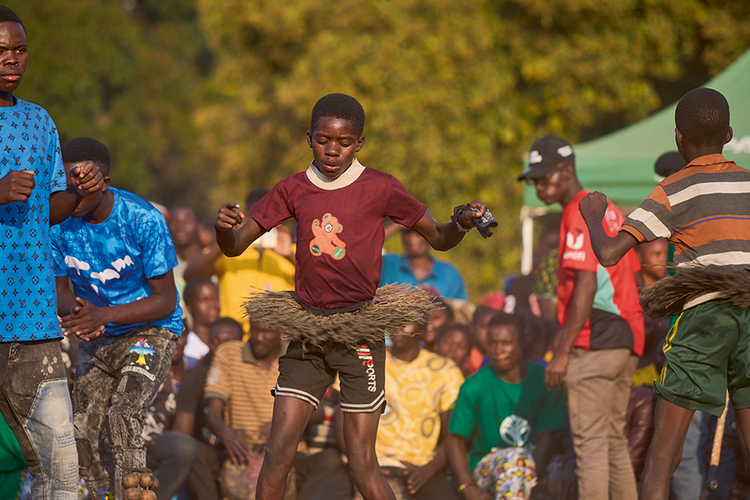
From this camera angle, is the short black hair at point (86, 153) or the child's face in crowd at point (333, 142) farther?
the short black hair at point (86, 153)

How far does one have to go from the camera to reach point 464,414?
6363 mm

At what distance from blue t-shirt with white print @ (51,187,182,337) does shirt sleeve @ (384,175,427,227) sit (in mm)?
1415

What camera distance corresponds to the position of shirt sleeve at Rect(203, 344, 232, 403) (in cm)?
640

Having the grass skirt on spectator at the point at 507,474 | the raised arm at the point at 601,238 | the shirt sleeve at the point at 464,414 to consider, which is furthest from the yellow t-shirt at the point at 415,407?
the raised arm at the point at 601,238

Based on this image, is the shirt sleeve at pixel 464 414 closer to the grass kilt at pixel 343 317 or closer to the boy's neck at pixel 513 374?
the boy's neck at pixel 513 374

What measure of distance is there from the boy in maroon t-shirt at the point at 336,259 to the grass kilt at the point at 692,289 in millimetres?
1063

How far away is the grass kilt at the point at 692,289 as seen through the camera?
386 cm

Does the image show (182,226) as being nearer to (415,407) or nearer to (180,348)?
(180,348)

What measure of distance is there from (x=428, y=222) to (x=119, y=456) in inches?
86.9

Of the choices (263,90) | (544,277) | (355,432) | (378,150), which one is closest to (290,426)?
(355,432)

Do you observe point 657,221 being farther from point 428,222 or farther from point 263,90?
point 263,90

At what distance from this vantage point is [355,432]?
4215 mm

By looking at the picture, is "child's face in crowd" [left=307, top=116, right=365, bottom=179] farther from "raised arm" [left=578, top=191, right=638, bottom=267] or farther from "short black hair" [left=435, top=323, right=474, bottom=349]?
"short black hair" [left=435, top=323, right=474, bottom=349]

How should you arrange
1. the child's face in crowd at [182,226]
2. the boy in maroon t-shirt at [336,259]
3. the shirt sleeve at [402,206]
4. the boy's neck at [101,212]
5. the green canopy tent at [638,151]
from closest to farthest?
the boy in maroon t-shirt at [336,259]
the shirt sleeve at [402,206]
the boy's neck at [101,212]
the green canopy tent at [638,151]
the child's face in crowd at [182,226]
